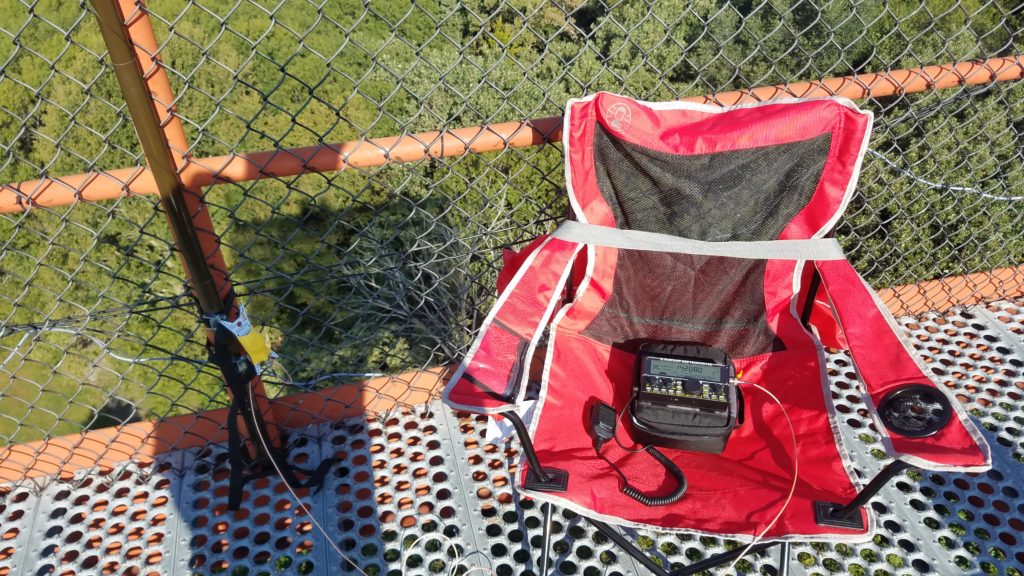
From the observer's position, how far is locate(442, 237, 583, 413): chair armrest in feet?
4.73

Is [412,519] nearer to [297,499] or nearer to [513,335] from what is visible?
[297,499]

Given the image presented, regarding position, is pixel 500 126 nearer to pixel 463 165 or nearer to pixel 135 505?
pixel 135 505

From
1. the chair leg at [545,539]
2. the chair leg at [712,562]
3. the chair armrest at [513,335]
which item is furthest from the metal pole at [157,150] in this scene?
the chair leg at [712,562]

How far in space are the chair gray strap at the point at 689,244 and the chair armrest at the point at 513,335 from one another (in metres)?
0.04

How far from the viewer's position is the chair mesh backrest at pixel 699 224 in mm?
1733

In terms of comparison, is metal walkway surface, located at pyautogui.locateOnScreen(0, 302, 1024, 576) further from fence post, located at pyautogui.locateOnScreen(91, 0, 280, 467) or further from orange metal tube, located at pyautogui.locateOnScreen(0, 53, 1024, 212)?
orange metal tube, located at pyautogui.locateOnScreen(0, 53, 1024, 212)

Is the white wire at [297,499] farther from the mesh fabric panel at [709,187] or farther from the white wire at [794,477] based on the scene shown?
the mesh fabric panel at [709,187]

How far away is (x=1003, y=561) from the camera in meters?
1.75

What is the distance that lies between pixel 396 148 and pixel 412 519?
1002 mm

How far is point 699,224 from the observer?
5.94ft

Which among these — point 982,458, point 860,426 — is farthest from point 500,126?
point 860,426

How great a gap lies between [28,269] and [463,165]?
901 cm

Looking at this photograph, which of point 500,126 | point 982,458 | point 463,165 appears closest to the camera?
point 982,458

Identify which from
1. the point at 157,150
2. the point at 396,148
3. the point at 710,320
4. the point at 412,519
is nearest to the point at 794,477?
the point at 710,320
